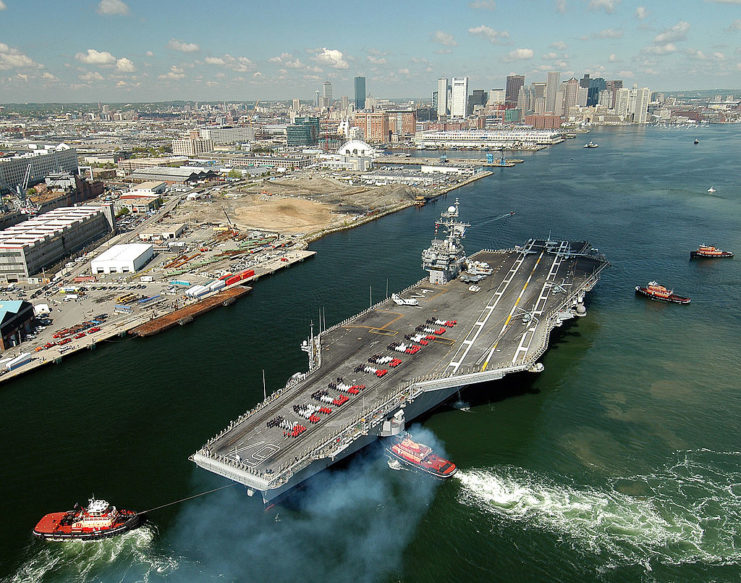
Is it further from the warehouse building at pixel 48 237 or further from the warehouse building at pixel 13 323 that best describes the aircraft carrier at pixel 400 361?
the warehouse building at pixel 48 237

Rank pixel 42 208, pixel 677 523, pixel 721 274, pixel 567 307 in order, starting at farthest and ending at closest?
pixel 42 208, pixel 721 274, pixel 567 307, pixel 677 523

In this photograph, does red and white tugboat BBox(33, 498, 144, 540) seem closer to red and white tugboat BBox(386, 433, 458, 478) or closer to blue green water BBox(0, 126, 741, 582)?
blue green water BBox(0, 126, 741, 582)

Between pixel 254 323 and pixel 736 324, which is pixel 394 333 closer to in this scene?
pixel 254 323

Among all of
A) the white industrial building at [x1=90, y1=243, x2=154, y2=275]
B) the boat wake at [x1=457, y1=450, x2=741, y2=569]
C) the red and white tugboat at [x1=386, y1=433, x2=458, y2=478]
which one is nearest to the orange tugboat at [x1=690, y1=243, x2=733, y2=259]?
the boat wake at [x1=457, y1=450, x2=741, y2=569]

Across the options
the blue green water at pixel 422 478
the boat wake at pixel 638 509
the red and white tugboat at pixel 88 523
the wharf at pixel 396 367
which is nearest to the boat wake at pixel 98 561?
the blue green water at pixel 422 478

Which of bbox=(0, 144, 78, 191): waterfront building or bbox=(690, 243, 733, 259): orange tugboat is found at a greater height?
bbox=(0, 144, 78, 191): waterfront building

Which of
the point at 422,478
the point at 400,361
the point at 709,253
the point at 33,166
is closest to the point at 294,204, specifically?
the point at 33,166

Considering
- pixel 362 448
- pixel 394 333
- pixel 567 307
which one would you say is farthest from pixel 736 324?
pixel 362 448
